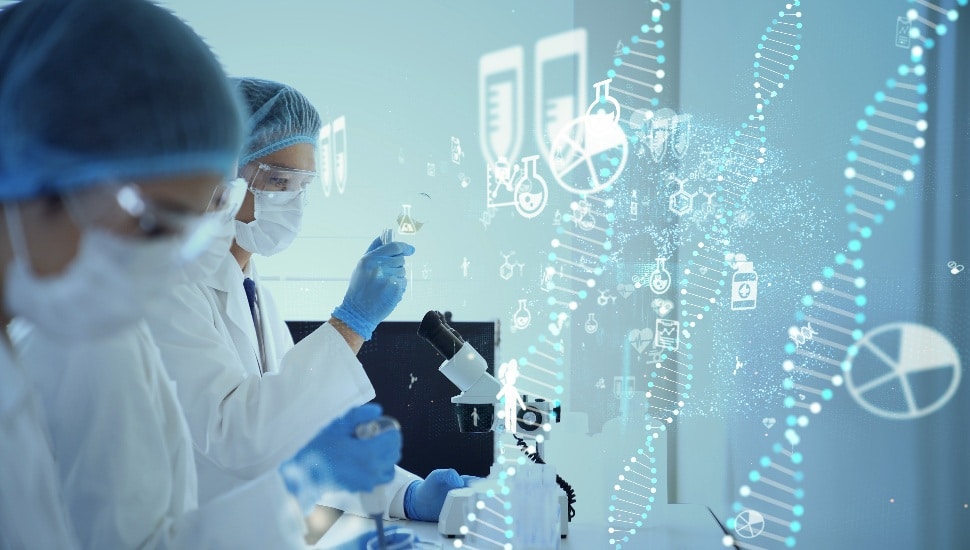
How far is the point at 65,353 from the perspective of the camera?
81 centimetres

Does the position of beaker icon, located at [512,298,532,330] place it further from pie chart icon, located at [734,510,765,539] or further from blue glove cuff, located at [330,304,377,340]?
blue glove cuff, located at [330,304,377,340]

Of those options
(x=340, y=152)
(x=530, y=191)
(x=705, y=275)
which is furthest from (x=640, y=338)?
(x=340, y=152)

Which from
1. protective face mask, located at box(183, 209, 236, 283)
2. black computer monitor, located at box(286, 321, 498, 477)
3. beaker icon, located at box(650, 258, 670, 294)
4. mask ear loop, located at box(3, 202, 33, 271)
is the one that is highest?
mask ear loop, located at box(3, 202, 33, 271)

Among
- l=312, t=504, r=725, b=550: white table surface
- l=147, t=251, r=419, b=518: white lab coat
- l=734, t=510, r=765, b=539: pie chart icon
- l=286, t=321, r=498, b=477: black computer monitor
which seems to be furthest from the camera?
l=734, t=510, r=765, b=539: pie chart icon

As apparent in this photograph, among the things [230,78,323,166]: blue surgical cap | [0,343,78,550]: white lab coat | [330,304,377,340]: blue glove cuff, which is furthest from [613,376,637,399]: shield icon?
[0,343,78,550]: white lab coat

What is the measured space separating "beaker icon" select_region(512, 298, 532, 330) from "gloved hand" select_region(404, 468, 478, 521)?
958 millimetres

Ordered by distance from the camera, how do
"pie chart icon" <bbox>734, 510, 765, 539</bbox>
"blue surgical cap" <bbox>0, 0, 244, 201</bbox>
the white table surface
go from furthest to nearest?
1. "pie chart icon" <bbox>734, 510, 765, 539</bbox>
2. the white table surface
3. "blue surgical cap" <bbox>0, 0, 244, 201</bbox>

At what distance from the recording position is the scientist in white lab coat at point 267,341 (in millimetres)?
1141

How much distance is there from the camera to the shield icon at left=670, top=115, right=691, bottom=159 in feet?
7.34

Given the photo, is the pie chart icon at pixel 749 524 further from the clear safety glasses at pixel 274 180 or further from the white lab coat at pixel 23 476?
the white lab coat at pixel 23 476

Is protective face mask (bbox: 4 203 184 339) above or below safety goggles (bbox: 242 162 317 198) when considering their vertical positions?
below

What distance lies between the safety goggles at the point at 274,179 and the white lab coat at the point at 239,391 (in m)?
0.25

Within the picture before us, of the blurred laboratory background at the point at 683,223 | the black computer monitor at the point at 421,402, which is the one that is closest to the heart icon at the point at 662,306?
the blurred laboratory background at the point at 683,223

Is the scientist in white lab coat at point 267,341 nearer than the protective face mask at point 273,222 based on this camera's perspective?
Yes
